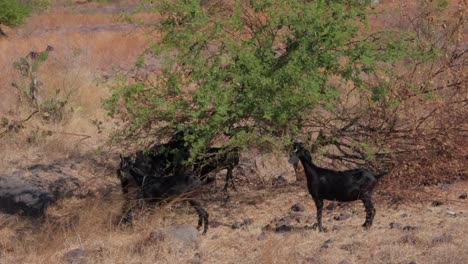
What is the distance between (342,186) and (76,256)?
9.24 feet

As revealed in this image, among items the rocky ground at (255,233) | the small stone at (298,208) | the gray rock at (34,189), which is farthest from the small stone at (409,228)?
the gray rock at (34,189)

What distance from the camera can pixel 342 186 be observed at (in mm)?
8016

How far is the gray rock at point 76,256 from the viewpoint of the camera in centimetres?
718

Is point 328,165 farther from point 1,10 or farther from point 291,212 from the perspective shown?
point 1,10

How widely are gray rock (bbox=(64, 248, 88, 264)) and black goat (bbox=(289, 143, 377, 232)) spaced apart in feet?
8.03

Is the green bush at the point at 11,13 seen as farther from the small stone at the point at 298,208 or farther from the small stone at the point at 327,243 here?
the small stone at the point at 327,243

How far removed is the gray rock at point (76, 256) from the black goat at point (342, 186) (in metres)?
2.45

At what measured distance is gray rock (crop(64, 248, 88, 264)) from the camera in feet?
23.6

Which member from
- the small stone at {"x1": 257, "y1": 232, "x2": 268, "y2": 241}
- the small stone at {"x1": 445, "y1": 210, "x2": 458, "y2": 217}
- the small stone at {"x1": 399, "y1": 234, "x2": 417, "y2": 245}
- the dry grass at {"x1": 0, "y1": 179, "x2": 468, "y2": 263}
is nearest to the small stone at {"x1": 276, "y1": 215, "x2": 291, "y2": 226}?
the dry grass at {"x1": 0, "y1": 179, "x2": 468, "y2": 263}

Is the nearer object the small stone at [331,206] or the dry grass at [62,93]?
the small stone at [331,206]

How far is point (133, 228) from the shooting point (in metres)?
8.43

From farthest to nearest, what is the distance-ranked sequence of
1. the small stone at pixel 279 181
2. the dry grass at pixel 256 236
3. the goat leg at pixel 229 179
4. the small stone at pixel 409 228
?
1. the small stone at pixel 279 181
2. the goat leg at pixel 229 179
3. the small stone at pixel 409 228
4. the dry grass at pixel 256 236

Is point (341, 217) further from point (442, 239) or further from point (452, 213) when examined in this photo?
point (442, 239)

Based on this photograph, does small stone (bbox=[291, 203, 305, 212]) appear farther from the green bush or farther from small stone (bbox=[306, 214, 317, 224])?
the green bush
